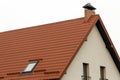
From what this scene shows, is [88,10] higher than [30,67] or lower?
higher

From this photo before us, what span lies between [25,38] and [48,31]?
2.12 metres

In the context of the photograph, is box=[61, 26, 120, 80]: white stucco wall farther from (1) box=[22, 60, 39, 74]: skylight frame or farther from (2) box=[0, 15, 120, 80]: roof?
(1) box=[22, 60, 39, 74]: skylight frame

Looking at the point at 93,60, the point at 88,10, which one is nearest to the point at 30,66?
the point at 93,60

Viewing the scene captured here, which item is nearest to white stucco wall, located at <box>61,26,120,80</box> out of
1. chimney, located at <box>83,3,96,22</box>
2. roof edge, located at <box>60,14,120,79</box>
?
roof edge, located at <box>60,14,120,79</box>

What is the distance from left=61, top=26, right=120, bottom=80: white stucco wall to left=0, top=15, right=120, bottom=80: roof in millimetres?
589

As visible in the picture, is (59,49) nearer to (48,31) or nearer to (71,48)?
(71,48)

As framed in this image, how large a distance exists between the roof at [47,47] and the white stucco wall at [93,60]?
589 mm

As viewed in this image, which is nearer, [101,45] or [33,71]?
[33,71]

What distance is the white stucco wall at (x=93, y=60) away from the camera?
117 ft

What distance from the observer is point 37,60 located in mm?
36500

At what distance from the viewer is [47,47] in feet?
122

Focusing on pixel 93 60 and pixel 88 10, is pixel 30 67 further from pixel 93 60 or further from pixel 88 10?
pixel 88 10

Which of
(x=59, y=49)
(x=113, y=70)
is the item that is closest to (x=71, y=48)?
(x=59, y=49)

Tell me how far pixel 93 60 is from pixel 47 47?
3417 millimetres
